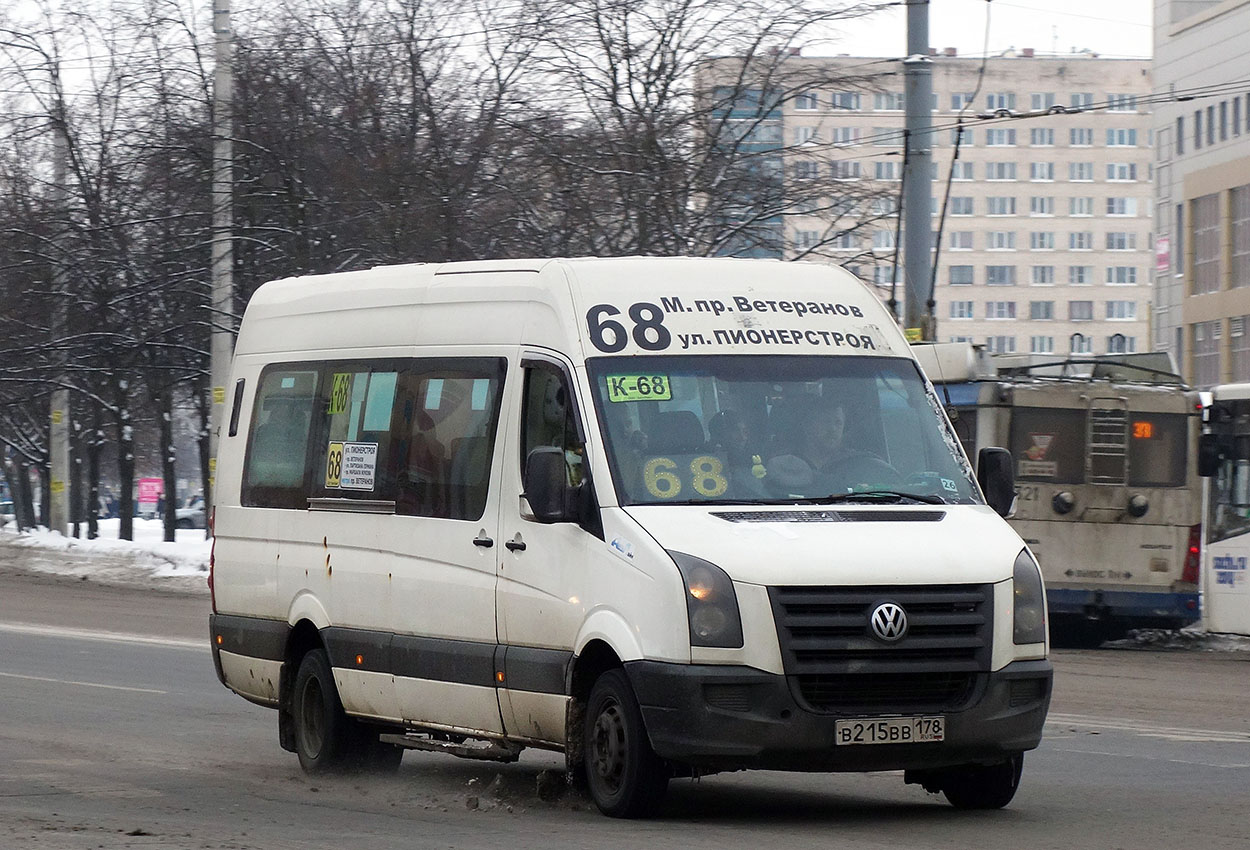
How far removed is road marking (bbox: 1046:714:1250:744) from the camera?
40.6ft

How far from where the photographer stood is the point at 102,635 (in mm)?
20578

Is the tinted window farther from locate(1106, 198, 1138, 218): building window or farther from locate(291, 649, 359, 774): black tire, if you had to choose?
locate(1106, 198, 1138, 218): building window

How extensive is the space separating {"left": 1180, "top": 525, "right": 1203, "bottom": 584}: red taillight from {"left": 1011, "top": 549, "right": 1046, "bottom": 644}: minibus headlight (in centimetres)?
1366

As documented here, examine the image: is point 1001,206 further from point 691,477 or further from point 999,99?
point 691,477

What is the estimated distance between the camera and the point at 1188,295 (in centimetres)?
7388

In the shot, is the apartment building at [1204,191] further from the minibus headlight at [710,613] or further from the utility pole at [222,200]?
the minibus headlight at [710,613]

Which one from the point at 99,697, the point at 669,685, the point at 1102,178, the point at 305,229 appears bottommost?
the point at 99,697

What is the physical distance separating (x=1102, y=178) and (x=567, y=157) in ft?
407

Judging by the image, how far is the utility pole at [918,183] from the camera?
2181 cm

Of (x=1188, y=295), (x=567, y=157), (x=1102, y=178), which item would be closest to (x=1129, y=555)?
(x=567, y=157)

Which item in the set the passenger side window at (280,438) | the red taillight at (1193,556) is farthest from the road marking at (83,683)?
the red taillight at (1193,556)

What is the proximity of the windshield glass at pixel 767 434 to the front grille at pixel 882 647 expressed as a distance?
702mm

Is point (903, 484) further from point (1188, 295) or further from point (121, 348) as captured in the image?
point (1188, 295)

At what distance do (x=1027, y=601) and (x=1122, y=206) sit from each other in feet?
469
